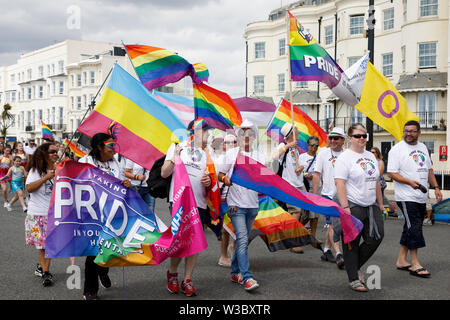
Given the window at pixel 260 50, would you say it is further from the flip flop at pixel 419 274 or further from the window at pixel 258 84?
the flip flop at pixel 419 274

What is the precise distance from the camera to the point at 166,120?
6203 mm

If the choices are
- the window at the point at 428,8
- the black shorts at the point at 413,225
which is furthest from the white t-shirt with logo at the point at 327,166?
the window at the point at 428,8

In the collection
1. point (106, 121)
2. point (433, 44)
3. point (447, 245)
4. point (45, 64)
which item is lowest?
point (447, 245)

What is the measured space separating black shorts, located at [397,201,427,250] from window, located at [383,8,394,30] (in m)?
27.0

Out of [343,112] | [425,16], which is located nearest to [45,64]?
[343,112]

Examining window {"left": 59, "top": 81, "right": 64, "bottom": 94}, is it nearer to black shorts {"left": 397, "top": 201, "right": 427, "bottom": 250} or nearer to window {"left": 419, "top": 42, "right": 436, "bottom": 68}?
window {"left": 419, "top": 42, "right": 436, "bottom": 68}

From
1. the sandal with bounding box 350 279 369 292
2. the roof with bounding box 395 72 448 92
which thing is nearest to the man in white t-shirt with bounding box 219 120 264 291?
the sandal with bounding box 350 279 369 292

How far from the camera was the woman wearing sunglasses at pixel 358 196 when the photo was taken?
19.0ft

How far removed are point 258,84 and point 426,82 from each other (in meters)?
14.7

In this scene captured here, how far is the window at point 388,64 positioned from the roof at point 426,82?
7.96 ft

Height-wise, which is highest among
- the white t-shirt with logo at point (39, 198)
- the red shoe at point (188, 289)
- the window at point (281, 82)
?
the window at point (281, 82)

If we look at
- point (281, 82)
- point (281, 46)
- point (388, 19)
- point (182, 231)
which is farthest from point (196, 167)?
point (281, 46)

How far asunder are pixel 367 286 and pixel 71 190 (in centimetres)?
355
